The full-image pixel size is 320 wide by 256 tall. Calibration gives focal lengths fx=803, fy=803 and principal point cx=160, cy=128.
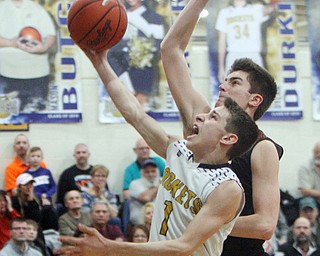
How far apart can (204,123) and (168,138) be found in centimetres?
28

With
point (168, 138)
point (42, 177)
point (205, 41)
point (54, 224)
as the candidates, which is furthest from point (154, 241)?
point (205, 41)

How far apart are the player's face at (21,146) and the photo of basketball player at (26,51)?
1.52ft

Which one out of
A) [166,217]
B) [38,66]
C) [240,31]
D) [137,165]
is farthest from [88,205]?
[166,217]

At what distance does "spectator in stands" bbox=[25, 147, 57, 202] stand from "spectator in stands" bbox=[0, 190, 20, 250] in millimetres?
607

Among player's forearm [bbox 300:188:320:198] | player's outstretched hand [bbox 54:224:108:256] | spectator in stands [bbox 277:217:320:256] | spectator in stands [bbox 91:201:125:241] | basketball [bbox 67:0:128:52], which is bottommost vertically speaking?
spectator in stands [bbox 277:217:320:256]

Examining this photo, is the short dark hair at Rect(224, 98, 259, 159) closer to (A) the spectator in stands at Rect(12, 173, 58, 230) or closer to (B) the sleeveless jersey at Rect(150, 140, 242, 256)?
(B) the sleeveless jersey at Rect(150, 140, 242, 256)

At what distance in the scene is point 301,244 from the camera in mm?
8695

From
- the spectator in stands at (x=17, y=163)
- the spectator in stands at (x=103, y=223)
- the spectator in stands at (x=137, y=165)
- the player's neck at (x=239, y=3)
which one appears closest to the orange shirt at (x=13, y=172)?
the spectator in stands at (x=17, y=163)

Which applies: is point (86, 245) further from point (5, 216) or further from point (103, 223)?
point (5, 216)

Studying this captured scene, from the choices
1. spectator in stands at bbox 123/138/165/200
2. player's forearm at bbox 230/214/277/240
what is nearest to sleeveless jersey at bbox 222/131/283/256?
player's forearm at bbox 230/214/277/240

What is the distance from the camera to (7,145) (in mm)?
9742

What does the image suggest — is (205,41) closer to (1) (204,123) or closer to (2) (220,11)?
(2) (220,11)

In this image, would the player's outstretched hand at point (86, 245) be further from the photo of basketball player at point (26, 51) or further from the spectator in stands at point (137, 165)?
the photo of basketball player at point (26, 51)

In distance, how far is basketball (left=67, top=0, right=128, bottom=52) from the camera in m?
4.29
